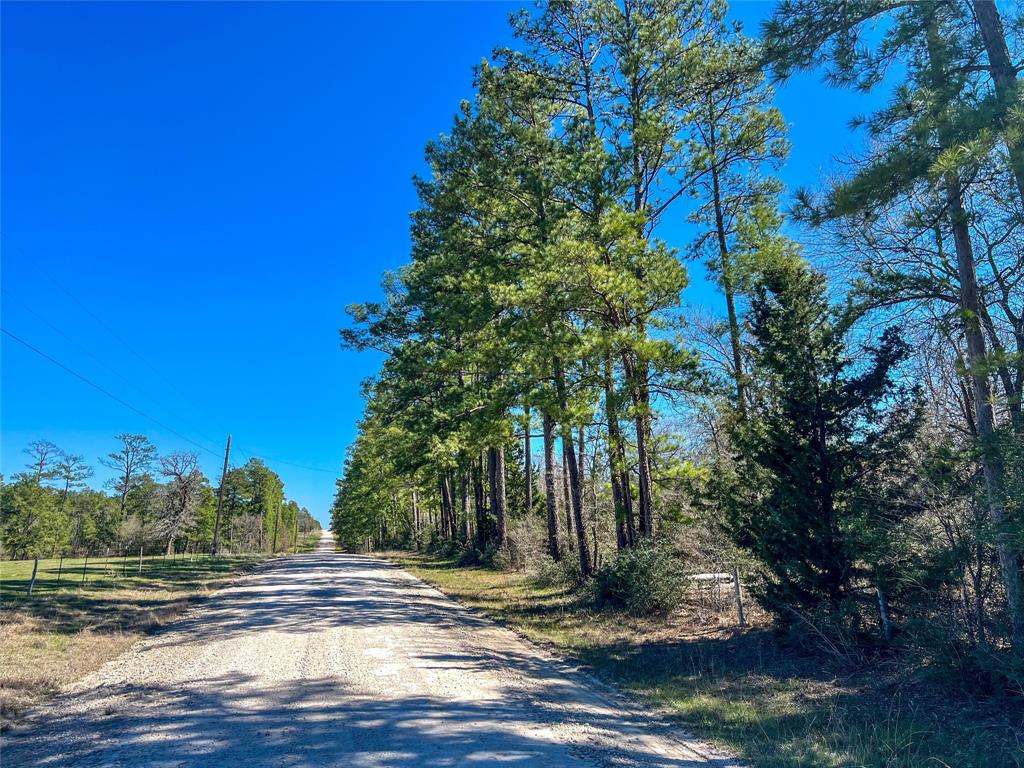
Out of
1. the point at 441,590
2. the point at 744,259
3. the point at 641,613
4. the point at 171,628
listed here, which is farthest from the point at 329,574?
the point at 744,259

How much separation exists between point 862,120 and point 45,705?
1117 centimetres

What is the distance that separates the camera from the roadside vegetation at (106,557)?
9.02m

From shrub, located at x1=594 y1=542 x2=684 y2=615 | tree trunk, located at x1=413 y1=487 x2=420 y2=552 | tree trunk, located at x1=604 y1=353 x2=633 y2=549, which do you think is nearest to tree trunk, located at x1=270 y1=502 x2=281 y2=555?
tree trunk, located at x1=413 y1=487 x2=420 y2=552

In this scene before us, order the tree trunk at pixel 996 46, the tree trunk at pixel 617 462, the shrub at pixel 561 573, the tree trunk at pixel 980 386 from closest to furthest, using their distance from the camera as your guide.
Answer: the tree trunk at pixel 980 386, the tree trunk at pixel 996 46, the tree trunk at pixel 617 462, the shrub at pixel 561 573

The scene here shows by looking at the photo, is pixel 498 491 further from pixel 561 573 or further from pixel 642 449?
pixel 642 449

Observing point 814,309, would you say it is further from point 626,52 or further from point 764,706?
point 626,52

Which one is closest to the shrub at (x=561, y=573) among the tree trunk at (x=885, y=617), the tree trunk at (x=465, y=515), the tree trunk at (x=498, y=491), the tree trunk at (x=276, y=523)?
the tree trunk at (x=498, y=491)

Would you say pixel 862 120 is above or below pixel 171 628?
above

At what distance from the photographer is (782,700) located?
21.1 feet

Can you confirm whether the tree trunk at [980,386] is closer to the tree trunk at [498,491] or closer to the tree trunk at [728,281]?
the tree trunk at [728,281]

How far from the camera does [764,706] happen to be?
6.27m

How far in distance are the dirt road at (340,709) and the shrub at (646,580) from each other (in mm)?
2822

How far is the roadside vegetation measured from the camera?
902cm

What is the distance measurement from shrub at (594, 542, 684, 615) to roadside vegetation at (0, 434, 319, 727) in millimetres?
9119
